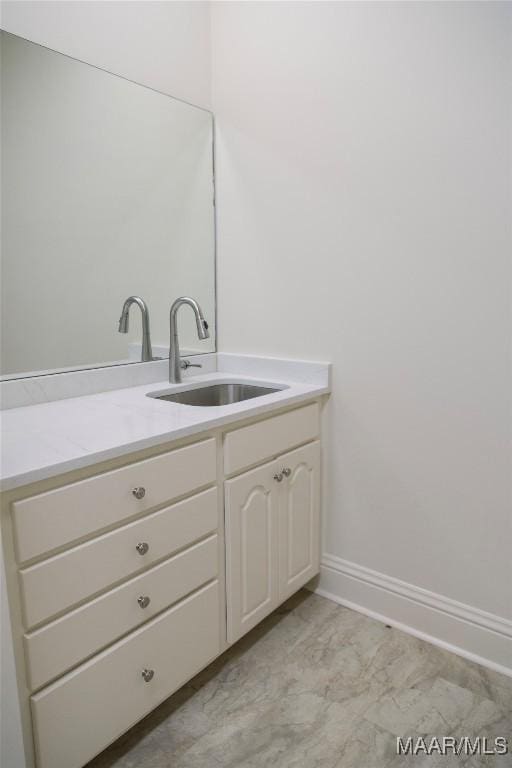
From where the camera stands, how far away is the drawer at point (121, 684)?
1106 mm

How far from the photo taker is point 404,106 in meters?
1.59

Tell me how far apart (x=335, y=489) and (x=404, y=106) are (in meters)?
Result: 1.30

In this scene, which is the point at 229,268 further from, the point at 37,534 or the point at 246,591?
the point at 37,534

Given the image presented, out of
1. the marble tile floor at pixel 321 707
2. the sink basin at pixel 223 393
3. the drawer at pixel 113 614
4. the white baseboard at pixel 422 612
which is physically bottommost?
the marble tile floor at pixel 321 707

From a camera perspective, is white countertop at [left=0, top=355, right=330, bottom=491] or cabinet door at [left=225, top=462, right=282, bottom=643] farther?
cabinet door at [left=225, top=462, right=282, bottom=643]

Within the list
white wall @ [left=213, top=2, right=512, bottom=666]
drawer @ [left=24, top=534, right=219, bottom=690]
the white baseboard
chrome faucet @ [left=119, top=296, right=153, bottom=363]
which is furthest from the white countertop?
the white baseboard

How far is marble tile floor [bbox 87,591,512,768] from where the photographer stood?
130 centimetres

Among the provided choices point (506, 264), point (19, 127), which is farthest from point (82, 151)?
point (506, 264)

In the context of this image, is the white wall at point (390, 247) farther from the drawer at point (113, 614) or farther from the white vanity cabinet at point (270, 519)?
the drawer at point (113, 614)

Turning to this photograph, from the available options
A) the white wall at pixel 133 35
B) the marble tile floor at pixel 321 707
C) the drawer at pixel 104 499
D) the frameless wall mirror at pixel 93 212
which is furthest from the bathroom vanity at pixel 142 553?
the white wall at pixel 133 35

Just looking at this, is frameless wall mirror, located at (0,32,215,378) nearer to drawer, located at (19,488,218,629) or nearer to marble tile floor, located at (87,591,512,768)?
drawer, located at (19,488,218,629)

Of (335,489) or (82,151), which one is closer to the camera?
(82,151)

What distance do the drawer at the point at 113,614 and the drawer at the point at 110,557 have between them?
0.03 metres

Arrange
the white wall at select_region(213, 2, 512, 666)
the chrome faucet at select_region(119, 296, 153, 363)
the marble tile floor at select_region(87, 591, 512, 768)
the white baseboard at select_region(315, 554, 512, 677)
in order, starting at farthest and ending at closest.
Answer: the chrome faucet at select_region(119, 296, 153, 363), the white baseboard at select_region(315, 554, 512, 677), the white wall at select_region(213, 2, 512, 666), the marble tile floor at select_region(87, 591, 512, 768)
